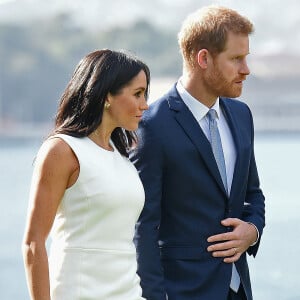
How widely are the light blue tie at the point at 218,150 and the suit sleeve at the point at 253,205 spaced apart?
10cm

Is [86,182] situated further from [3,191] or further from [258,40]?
[258,40]

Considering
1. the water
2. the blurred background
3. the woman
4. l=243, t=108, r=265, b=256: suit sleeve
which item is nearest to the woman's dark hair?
the woman

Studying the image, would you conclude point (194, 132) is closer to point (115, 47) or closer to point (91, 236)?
point (91, 236)

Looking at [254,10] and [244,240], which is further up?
[254,10]

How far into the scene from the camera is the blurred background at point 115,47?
25719 millimetres

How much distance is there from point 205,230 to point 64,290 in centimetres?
48

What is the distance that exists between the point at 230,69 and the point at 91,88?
44 centimetres

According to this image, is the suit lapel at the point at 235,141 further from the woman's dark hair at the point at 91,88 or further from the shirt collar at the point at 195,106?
the woman's dark hair at the point at 91,88

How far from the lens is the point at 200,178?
2.60 meters

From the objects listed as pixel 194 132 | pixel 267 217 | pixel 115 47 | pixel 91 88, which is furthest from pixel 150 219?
pixel 115 47

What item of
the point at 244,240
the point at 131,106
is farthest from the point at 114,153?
the point at 244,240

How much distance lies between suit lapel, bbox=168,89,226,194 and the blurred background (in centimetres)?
1831

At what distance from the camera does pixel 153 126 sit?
2.62 meters

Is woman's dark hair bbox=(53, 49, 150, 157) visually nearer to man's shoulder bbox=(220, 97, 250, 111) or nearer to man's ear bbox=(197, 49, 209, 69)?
man's ear bbox=(197, 49, 209, 69)
